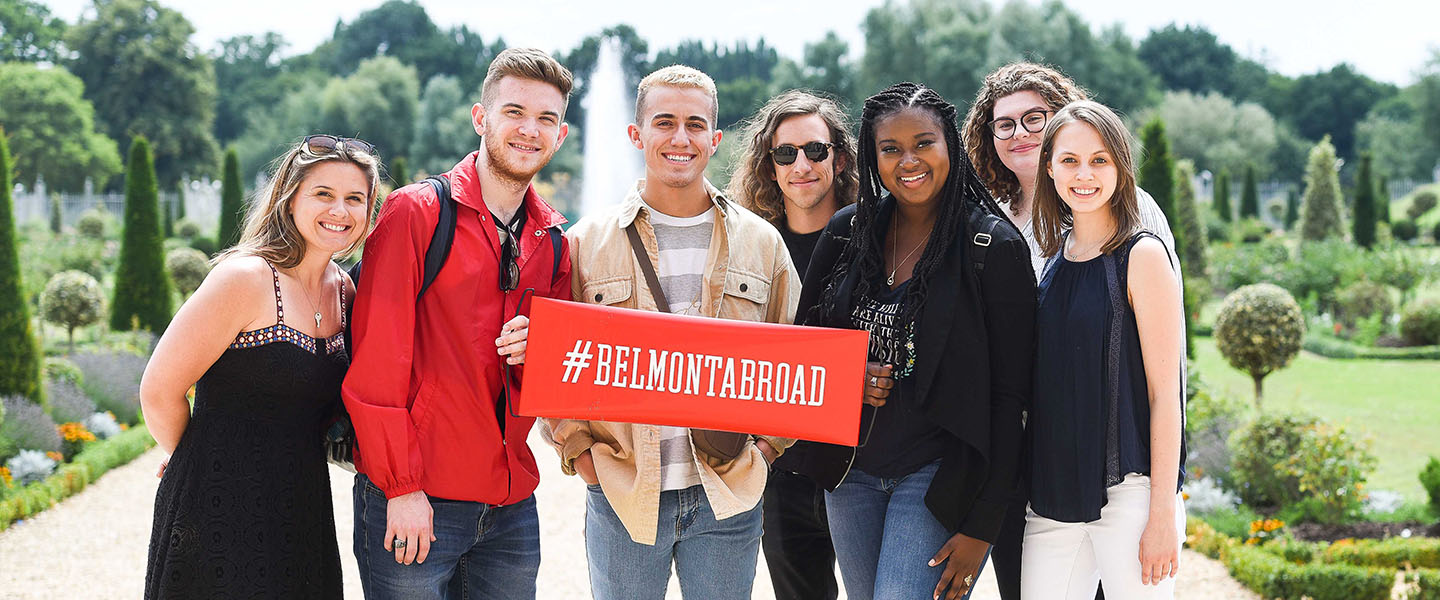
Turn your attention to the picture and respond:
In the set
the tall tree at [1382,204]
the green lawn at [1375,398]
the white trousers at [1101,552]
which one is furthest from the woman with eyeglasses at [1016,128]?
the tall tree at [1382,204]

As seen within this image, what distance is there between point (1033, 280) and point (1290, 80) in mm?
74259

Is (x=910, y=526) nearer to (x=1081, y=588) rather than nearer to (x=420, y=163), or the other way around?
(x=1081, y=588)

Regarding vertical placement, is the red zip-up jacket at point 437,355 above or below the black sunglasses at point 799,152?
below

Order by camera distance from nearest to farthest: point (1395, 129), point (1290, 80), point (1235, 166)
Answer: point (1235, 166) → point (1395, 129) → point (1290, 80)

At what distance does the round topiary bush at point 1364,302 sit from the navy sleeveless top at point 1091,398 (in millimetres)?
16943

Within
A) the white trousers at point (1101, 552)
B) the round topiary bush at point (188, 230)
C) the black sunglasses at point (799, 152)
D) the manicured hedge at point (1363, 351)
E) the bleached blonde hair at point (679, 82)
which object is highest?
the bleached blonde hair at point (679, 82)

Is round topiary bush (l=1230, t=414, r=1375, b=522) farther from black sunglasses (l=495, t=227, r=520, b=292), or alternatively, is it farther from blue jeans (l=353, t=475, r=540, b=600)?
black sunglasses (l=495, t=227, r=520, b=292)

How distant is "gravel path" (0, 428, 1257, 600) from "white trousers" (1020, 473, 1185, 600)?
9.10 ft

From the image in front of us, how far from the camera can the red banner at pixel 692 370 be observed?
3.00 meters

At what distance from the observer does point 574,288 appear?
131 inches

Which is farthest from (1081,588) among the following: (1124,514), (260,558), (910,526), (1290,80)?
(1290,80)

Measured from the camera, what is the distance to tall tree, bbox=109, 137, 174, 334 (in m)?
15.6

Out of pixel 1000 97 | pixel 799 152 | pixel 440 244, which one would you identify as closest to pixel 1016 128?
pixel 1000 97

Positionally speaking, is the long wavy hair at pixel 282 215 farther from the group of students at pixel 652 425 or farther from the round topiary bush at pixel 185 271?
the round topiary bush at pixel 185 271
